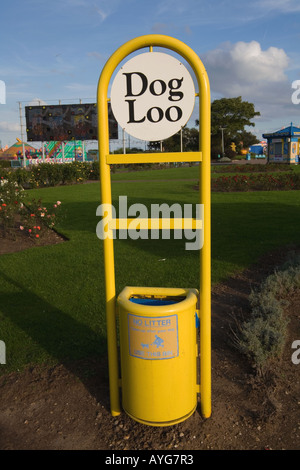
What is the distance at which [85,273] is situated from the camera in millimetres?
6879

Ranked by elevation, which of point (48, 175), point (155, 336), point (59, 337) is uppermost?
point (48, 175)

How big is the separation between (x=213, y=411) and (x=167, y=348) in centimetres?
85

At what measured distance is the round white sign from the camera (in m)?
2.82

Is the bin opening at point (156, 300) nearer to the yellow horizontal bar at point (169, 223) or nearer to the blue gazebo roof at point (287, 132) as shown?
the yellow horizontal bar at point (169, 223)

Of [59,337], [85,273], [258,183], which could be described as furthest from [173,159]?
[258,183]

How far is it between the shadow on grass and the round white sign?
2.29 metres

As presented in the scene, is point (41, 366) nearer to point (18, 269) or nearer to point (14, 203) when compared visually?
point (18, 269)

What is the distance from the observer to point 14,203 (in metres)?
10.1

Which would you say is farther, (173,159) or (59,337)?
(59,337)

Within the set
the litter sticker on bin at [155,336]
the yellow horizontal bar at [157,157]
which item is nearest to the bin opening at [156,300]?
the litter sticker on bin at [155,336]

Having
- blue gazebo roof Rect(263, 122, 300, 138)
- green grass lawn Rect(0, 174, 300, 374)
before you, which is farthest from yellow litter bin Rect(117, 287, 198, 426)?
blue gazebo roof Rect(263, 122, 300, 138)

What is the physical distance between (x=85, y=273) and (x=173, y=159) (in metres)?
4.36

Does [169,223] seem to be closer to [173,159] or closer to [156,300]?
[173,159]

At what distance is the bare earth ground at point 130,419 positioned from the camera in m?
2.91
